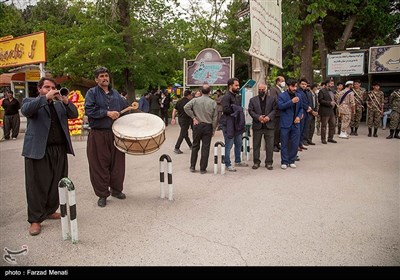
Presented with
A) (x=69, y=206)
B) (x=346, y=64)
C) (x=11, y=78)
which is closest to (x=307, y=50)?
(x=346, y=64)

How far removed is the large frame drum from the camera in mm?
4805

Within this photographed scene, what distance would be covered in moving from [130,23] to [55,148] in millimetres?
14263

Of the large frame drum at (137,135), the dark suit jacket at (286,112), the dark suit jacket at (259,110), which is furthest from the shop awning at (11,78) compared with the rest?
the large frame drum at (137,135)

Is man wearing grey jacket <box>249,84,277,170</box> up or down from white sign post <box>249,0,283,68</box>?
down

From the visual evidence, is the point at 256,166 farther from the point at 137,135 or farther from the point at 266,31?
the point at 137,135

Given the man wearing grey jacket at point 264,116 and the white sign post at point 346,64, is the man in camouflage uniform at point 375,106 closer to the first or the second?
the white sign post at point 346,64

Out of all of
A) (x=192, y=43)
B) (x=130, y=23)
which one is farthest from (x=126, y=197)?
(x=192, y=43)

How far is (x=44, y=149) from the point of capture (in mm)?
4262

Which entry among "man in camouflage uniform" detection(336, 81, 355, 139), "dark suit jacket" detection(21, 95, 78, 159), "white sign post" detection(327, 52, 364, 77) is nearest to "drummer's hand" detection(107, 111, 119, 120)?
"dark suit jacket" detection(21, 95, 78, 159)

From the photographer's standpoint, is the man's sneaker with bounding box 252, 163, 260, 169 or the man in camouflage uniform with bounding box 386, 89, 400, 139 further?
the man in camouflage uniform with bounding box 386, 89, 400, 139

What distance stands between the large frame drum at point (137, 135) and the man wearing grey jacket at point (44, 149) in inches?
27.1

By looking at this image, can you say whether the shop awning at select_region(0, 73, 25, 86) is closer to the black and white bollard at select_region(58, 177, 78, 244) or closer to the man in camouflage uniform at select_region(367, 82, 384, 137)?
the man in camouflage uniform at select_region(367, 82, 384, 137)

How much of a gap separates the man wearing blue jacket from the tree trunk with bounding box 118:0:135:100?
11.4 meters
